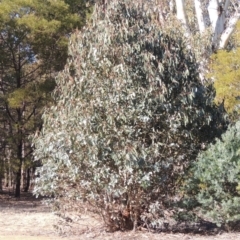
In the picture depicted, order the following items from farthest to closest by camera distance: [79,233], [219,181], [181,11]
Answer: [181,11] < [79,233] < [219,181]

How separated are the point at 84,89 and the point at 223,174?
10.0 feet

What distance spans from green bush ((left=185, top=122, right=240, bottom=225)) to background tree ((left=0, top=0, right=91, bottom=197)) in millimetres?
13675

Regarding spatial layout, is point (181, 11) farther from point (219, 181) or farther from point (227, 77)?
point (219, 181)

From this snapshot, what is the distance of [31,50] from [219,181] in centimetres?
1629

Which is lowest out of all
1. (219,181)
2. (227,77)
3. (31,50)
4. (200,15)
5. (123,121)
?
(219,181)

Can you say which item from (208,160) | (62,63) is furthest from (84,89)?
(62,63)

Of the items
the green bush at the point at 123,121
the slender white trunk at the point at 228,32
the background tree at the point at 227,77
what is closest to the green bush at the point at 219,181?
the green bush at the point at 123,121

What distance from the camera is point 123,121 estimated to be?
31.0 ft

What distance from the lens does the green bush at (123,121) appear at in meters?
9.35

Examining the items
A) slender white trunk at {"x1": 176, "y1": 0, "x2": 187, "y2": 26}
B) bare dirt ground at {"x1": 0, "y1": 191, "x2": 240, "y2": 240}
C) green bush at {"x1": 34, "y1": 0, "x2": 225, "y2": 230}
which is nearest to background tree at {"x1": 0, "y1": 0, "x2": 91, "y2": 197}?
slender white trunk at {"x1": 176, "y1": 0, "x2": 187, "y2": 26}

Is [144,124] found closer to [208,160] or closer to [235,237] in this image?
[208,160]

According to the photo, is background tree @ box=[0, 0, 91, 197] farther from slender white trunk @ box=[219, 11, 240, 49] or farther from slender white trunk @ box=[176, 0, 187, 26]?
slender white trunk @ box=[219, 11, 240, 49]

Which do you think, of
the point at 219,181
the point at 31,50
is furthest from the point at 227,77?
the point at 31,50

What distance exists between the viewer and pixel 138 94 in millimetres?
9492
